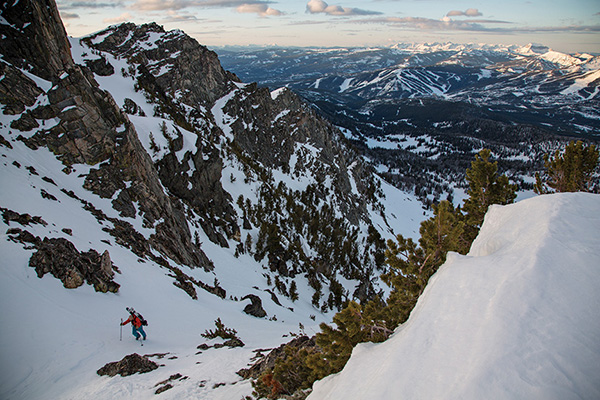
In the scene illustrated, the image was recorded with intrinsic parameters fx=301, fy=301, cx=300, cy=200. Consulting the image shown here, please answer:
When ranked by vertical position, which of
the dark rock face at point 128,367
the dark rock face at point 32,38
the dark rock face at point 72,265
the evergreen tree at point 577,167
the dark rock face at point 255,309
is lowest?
the dark rock face at point 255,309

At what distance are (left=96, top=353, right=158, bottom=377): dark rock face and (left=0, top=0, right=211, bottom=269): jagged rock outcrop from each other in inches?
591

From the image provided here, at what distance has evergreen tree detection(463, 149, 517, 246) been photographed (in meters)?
18.2

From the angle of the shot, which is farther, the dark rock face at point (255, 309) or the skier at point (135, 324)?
the dark rock face at point (255, 309)

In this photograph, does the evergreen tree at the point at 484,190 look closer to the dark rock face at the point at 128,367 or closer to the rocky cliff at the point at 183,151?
the dark rock face at the point at 128,367

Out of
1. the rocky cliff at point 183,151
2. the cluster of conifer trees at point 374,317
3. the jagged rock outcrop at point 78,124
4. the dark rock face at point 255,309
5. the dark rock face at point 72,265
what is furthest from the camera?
the rocky cliff at point 183,151

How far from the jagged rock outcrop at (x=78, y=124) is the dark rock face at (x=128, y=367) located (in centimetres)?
1500

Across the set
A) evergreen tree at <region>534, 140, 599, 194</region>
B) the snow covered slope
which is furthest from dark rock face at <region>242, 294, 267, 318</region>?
evergreen tree at <region>534, 140, 599, 194</region>

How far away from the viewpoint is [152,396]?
Result: 1066cm

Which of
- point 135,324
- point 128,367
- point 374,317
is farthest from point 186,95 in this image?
point 374,317

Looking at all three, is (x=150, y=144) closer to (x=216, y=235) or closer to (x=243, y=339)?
(x=216, y=235)

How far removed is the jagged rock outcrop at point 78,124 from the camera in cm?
2694

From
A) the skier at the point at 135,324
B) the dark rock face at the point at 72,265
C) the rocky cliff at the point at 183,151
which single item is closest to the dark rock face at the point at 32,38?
the rocky cliff at the point at 183,151

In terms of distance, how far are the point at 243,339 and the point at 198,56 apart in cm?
7789

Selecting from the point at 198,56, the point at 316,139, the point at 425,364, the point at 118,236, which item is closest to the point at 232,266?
the point at 118,236
